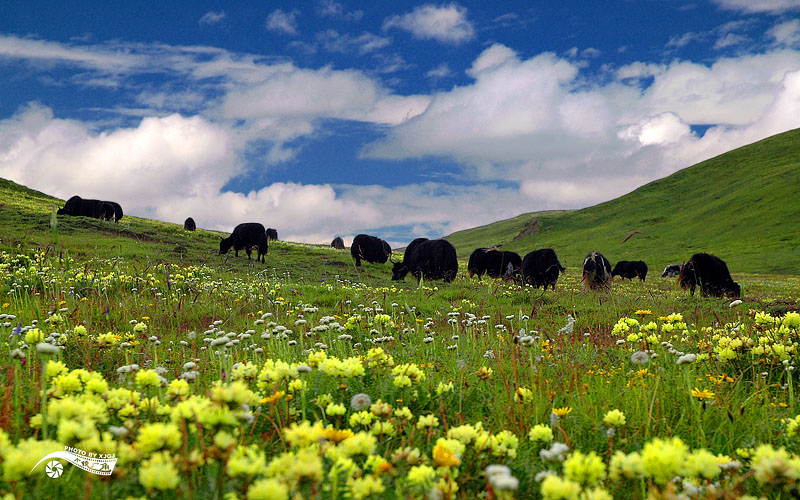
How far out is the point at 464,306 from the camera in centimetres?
1188

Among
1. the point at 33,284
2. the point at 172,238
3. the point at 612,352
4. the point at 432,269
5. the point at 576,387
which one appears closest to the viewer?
the point at 576,387

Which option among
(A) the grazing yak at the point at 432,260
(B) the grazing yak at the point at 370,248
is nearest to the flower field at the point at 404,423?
(A) the grazing yak at the point at 432,260

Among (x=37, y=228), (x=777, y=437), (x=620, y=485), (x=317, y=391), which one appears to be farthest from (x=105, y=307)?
(x=37, y=228)

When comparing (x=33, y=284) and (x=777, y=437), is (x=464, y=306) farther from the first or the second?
(x=33, y=284)

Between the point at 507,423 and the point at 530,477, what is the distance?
82cm

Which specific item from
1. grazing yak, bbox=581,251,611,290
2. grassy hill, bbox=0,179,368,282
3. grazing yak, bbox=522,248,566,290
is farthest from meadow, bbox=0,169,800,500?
grazing yak, bbox=581,251,611,290

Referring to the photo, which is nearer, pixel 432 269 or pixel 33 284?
pixel 33 284

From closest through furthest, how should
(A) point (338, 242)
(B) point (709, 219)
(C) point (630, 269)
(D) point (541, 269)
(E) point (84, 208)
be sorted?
(D) point (541, 269) → (E) point (84, 208) → (C) point (630, 269) → (A) point (338, 242) → (B) point (709, 219)

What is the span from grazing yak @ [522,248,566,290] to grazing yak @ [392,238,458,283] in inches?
148

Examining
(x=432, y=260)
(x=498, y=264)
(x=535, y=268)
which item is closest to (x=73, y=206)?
(x=432, y=260)

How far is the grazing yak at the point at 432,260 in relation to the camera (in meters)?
24.1

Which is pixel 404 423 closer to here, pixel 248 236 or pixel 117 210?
pixel 248 236

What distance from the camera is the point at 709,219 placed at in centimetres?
9812

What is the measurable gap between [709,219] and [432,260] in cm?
9907
